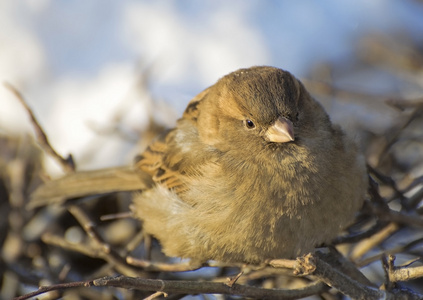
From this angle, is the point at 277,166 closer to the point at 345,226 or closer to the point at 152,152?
the point at 345,226

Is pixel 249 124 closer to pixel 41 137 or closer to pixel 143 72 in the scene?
pixel 41 137

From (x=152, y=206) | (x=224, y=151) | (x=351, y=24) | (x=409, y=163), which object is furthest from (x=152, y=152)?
(x=351, y=24)

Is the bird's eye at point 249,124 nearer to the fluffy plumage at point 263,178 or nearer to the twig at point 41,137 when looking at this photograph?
the fluffy plumage at point 263,178

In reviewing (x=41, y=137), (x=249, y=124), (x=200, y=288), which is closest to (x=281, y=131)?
(x=249, y=124)

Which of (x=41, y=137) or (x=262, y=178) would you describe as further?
(x=41, y=137)

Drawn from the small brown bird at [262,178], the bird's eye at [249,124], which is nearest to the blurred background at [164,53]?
the small brown bird at [262,178]

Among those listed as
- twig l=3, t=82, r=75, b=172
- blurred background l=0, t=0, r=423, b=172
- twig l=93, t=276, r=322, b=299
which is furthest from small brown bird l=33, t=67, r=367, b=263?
blurred background l=0, t=0, r=423, b=172

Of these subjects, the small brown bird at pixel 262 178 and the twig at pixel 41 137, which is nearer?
the small brown bird at pixel 262 178

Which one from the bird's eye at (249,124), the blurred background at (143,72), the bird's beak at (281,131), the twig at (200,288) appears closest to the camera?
the twig at (200,288)
